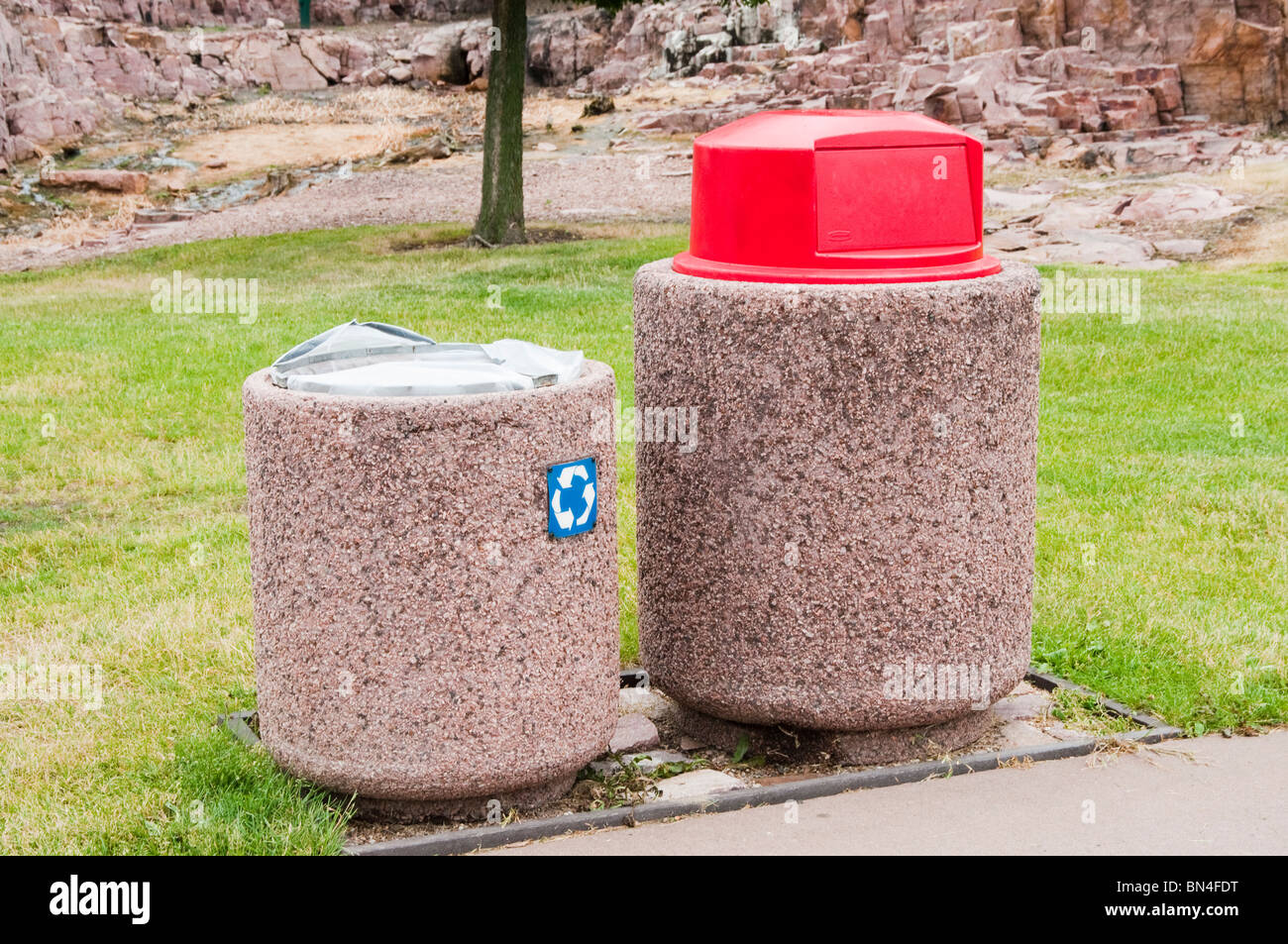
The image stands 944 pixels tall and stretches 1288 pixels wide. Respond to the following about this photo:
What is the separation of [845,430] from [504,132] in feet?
50.6

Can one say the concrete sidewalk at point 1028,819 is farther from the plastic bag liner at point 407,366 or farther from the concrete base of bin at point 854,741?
the plastic bag liner at point 407,366

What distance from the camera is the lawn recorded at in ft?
12.6

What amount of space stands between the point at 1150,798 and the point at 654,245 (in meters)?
14.3

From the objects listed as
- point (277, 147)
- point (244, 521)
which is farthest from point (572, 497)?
point (277, 147)

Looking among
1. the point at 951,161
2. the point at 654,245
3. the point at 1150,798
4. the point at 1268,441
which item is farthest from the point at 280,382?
the point at 654,245

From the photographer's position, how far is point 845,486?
3646mm

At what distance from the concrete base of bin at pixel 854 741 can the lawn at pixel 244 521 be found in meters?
0.78

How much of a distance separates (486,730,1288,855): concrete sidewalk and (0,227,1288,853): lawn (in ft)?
1.47

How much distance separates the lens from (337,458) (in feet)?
10.8

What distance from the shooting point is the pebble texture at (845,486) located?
362 cm

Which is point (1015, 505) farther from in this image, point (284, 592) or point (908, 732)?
point (284, 592)

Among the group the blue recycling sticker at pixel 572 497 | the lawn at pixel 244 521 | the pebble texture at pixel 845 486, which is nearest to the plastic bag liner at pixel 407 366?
the blue recycling sticker at pixel 572 497

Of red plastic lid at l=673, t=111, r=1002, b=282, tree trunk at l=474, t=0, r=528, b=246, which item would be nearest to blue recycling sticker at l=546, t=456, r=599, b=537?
red plastic lid at l=673, t=111, r=1002, b=282

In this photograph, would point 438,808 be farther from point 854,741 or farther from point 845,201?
point 845,201
